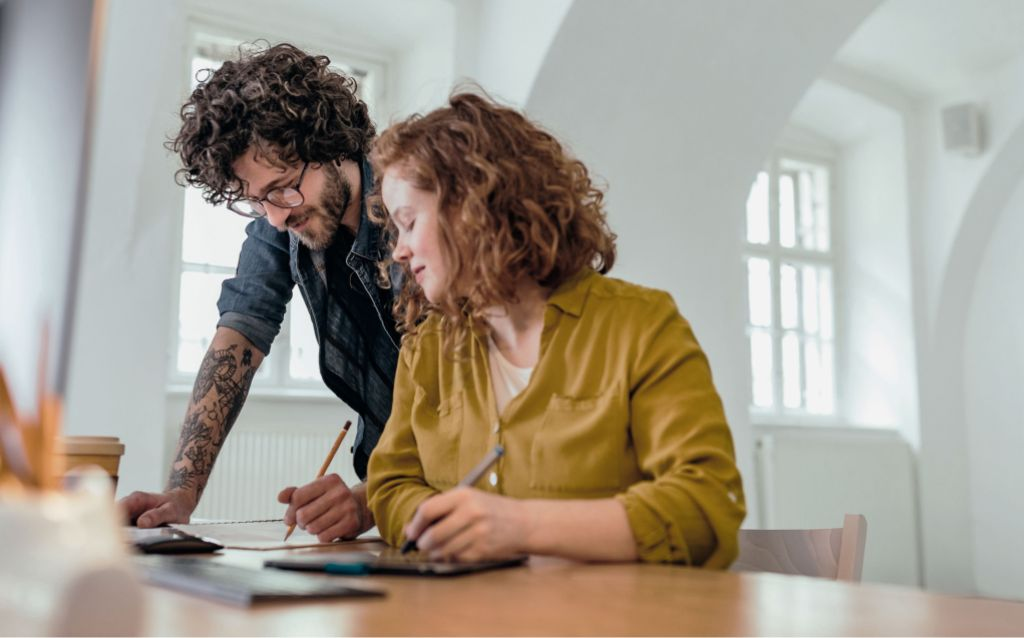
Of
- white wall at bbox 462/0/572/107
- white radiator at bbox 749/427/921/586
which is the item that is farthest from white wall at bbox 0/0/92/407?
white radiator at bbox 749/427/921/586

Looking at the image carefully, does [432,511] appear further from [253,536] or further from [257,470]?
[257,470]

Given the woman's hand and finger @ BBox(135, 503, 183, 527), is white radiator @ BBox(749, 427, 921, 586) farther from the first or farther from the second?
the woman's hand

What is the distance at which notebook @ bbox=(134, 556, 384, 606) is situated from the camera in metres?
0.73

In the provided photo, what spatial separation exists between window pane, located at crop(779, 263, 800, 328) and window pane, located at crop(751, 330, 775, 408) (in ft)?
0.73

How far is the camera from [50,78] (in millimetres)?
342

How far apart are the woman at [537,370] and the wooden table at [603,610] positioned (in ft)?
0.74

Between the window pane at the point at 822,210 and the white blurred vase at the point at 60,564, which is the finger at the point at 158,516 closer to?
the white blurred vase at the point at 60,564

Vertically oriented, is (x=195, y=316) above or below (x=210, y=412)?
above

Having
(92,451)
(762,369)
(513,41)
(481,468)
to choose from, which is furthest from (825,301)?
(481,468)

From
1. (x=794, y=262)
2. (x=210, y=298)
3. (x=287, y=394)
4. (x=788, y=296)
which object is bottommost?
(x=287, y=394)

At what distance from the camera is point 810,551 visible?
4.80 ft

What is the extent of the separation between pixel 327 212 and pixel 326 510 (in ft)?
2.32

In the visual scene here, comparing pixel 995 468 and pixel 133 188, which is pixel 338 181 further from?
pixel 995 468

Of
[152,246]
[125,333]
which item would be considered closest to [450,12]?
[152,246]
